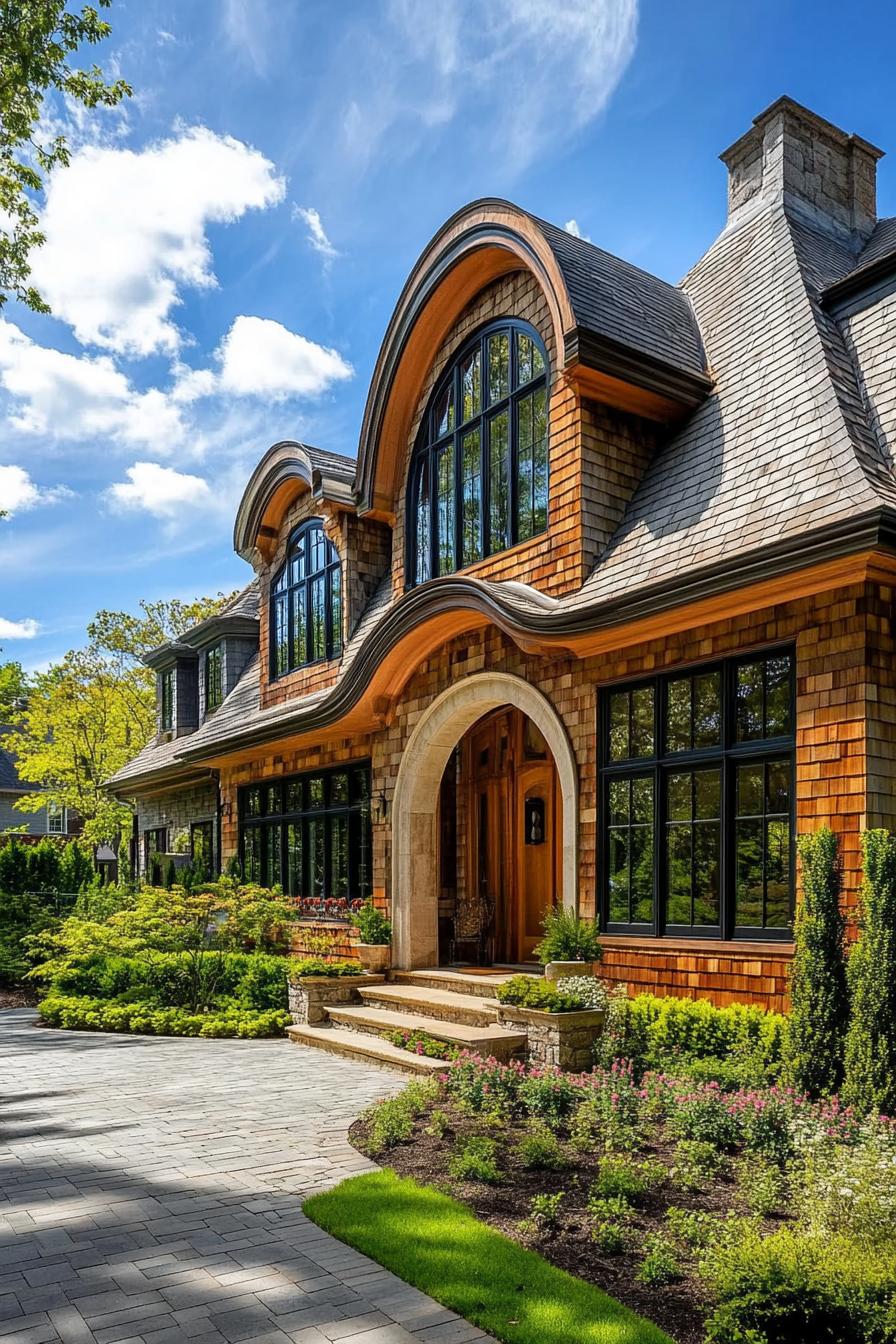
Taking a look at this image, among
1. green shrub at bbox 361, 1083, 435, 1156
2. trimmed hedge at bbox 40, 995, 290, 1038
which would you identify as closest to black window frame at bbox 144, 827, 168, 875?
trimmed hedge at bbox 40, 995, 290, 1038

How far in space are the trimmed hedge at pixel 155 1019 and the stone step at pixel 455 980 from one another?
1.48m

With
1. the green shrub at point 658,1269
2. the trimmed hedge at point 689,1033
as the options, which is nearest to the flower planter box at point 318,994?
the trimmed hedge at point 689,1033

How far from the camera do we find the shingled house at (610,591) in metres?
7.62

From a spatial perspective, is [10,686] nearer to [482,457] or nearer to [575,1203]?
A: [482,457]

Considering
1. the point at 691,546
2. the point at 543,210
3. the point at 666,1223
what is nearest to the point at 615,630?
the point at 691,546

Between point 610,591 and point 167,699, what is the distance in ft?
52.7

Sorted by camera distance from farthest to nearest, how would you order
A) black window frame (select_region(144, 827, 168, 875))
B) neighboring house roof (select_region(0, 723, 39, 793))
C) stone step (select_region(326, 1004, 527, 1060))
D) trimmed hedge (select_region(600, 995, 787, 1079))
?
neighboring house roof (select_region(0, 723, 39, 793)), black window frame (select_region(144, 827, 168, 875)), stone step (select_region(326, 1004, 527, 1060)), trimmed hedge (select_region(600, 995, 787, 1079))

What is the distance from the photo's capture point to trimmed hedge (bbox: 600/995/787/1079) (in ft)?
23.4

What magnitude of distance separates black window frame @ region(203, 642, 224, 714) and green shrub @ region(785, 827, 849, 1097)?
1470 centimetres

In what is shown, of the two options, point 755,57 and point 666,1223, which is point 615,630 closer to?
point 666,1223

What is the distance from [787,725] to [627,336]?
14.8 ft

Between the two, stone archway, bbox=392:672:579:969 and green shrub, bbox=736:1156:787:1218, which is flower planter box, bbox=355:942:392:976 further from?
green shrub, bbox=736:1156:787:1218

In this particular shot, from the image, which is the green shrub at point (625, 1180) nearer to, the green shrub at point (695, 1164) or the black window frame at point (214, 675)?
the green shrub at point (695, 1164)

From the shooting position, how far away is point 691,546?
859cm
